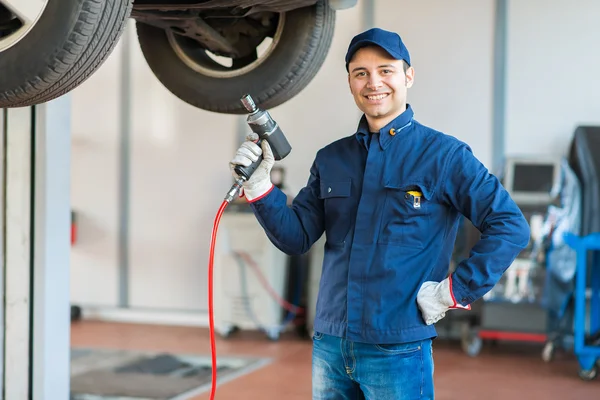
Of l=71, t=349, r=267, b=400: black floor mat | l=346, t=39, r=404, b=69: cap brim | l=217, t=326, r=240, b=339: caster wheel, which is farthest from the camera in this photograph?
l=217, t=326, r=240, b=339: caster wheel

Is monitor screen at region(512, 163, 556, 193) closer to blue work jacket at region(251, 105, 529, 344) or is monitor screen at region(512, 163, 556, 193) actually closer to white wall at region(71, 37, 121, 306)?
white wall at region(71, 37, 121, 306)

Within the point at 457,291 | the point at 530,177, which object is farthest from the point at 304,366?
the point at 457,291

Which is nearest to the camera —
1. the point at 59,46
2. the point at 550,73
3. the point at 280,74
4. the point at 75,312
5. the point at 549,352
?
the point at 59,46

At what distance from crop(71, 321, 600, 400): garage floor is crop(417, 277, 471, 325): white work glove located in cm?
239

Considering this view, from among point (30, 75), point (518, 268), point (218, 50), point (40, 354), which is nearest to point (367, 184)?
point (30, 75)

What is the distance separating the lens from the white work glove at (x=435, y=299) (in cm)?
168

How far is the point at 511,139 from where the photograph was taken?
5.74 m

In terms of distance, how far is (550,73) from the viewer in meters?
5.66

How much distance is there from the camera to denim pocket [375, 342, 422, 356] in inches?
67.4

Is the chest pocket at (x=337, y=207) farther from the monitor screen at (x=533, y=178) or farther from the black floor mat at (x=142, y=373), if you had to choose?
the monitor screen at (x=533, y=178)

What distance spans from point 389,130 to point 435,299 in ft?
1.35

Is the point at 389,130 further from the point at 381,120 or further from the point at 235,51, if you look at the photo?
the point at 235,51

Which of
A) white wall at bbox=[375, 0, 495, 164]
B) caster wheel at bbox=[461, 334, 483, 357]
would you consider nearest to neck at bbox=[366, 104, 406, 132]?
caster wheel at bbox=[461, 334, 483, 357]

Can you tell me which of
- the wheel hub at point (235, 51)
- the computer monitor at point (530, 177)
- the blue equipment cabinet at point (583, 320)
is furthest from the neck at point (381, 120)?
the computer monitor at point (530, 177)
